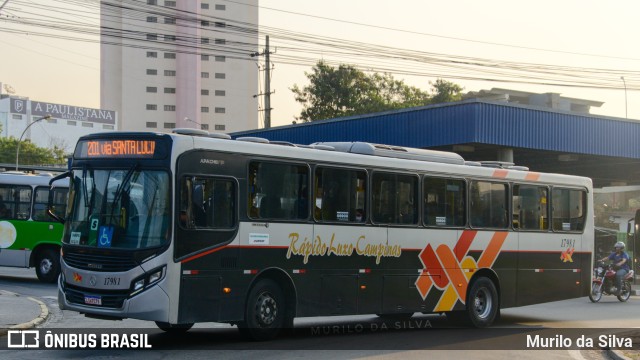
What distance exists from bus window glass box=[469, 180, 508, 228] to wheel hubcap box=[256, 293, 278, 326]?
5632mm

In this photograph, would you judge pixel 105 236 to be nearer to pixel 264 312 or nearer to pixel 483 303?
pixel 264 312

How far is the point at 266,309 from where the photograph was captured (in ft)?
43.6

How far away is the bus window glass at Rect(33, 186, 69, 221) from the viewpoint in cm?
2605

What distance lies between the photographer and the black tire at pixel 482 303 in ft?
56.5

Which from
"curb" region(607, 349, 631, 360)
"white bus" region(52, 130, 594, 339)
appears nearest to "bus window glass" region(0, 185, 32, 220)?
"white bus" region(52, 130, 594, 339)

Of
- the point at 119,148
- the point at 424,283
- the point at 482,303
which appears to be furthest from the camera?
the point at 482,303

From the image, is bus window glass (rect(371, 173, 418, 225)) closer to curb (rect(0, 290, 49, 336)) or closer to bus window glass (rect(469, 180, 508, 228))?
bus window glass (rect(469, 180, 508, 228))

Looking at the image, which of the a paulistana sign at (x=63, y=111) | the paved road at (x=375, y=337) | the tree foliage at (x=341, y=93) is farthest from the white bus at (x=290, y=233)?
the a paulistana sign at (x=63, y=111)

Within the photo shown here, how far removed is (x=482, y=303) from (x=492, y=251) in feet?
3.70

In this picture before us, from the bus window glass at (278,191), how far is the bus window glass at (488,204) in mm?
4810

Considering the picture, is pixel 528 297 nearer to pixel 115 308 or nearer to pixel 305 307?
pixel 305 307

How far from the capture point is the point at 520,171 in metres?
18.7

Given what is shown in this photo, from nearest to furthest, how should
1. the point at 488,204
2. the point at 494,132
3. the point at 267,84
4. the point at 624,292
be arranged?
the point at 488,204, the point at 624,292, the point at 494,132, the point at 267,84

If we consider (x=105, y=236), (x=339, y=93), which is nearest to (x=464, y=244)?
(x=105, y=236)
